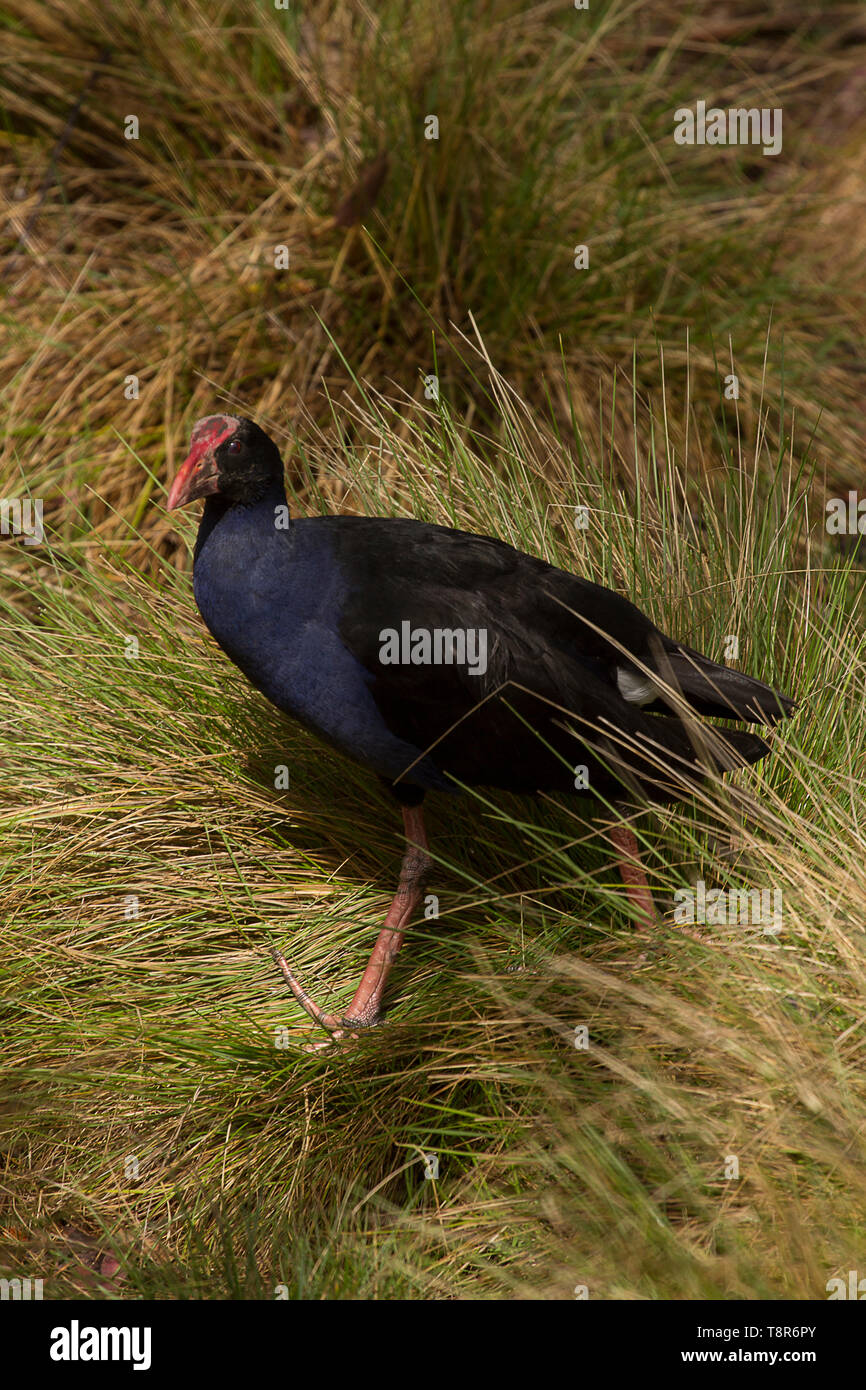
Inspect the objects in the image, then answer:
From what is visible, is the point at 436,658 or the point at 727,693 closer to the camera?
the point at 436,658

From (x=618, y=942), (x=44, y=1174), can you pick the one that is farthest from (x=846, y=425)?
(x=44, y=1174)

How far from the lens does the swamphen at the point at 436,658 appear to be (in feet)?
9.20

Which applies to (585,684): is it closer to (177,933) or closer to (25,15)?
(177,933)

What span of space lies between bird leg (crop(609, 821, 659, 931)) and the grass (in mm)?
71

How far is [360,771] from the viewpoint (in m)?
3.48

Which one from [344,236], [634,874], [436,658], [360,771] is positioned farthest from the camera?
[344,236]

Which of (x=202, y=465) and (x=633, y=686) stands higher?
(x=202, y=465)

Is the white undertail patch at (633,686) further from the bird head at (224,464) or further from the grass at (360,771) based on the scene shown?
the bird head at (224,464)

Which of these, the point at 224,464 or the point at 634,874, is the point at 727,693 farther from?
the point at 224,464

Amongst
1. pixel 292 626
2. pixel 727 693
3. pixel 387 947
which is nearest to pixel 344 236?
pixel 292 626

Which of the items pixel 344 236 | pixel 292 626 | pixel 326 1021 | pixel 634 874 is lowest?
pixel 326 1021

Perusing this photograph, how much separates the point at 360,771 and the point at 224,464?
3.15 feet

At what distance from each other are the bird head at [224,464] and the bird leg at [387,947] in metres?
0.82

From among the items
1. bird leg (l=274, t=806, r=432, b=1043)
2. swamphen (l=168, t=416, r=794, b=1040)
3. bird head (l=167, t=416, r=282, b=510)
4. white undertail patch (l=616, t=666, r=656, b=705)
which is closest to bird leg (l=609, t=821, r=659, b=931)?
swamphen (l=168, t=416, r=794, b=1040)
